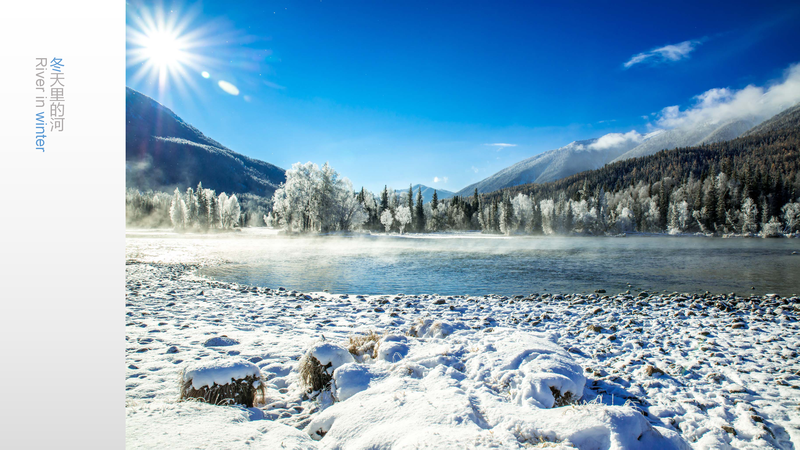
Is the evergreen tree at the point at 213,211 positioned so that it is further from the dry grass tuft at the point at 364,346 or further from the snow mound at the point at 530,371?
the snow mound at the point at 530,371

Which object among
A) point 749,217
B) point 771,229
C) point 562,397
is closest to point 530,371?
point 562,397

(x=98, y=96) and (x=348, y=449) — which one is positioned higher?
(x=98, y=96)

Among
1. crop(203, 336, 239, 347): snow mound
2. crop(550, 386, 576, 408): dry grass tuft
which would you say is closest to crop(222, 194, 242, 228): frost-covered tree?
crop(203, 336, 239, 347): snow mound

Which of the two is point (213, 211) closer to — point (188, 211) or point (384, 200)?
point (188, 211)

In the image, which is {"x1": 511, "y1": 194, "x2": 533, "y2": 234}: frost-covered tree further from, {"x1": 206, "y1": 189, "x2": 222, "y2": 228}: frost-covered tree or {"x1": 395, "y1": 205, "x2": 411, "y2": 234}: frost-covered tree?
{"x1": 206, "y1": 189, "x2": 222, "y2": 228}: frost-covered tree

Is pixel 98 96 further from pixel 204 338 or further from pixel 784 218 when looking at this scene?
pixel 784 218

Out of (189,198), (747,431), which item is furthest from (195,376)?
(189,198)

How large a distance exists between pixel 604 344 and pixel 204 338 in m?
A: 9.01

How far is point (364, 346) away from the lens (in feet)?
20.4

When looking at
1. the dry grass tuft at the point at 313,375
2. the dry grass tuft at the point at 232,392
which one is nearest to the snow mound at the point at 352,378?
the dry grass tuft at the point at 313,375

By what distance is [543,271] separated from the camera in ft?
72.2

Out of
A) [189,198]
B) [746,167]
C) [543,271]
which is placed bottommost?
[543,271]

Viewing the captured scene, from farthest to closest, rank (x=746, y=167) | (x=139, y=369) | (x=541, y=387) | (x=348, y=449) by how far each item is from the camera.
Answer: (x=746, y=167) → (x=139, y=369) → (x=541, y=387) → (x=348, y=449)

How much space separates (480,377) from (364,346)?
2.27 m
